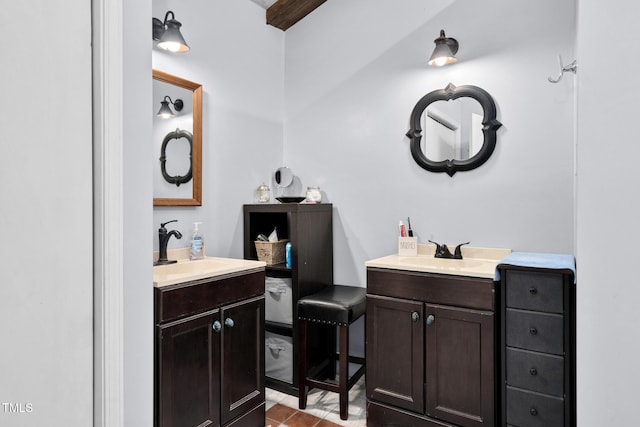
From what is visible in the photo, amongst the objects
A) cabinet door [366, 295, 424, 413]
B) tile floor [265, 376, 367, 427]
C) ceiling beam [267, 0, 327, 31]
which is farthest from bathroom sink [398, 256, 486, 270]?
ceiling beam [267, 0, 327, 31]

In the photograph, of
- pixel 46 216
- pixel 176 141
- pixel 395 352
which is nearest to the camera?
pixel 46 216

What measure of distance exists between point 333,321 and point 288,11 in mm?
2505

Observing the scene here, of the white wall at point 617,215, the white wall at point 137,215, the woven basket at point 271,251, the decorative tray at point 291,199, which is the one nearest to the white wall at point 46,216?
the white wall at point 137,215

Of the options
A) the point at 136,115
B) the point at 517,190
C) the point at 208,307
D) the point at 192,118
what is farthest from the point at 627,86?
the point at 192,118

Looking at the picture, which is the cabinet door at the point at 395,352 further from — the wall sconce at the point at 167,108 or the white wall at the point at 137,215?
the wall sconce at the point at 167,108

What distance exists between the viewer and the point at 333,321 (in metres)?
2.34

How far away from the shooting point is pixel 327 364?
284cm

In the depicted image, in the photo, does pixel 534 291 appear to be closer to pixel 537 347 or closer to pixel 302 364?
pixel 537 347

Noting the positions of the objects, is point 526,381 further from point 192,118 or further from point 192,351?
point 192,118

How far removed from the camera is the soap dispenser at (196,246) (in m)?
2.39

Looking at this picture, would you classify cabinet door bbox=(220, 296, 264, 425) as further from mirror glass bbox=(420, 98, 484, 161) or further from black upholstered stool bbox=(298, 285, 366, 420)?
mirror glass bbox=(420, 98, 484, 161)

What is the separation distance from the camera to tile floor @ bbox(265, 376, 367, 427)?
7.44ft

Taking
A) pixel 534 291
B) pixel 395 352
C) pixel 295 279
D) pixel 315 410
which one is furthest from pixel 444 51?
pixel 315 410

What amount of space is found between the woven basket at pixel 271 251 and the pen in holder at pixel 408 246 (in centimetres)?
90
